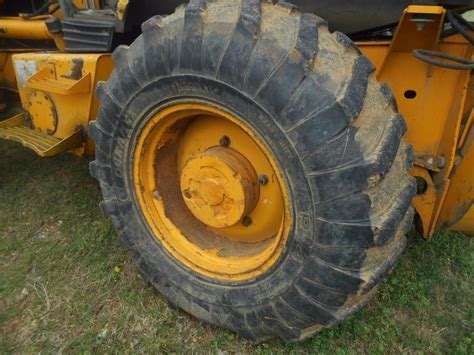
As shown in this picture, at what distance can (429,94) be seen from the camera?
209cm

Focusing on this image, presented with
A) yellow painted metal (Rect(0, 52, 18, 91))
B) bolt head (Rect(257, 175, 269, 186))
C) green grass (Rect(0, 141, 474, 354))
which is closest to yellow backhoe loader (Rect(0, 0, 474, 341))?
bolt head (Rect(257, 175, 269, 186))

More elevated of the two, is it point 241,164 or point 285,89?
point 285,89

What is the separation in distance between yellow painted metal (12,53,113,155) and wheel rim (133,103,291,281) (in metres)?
0.67

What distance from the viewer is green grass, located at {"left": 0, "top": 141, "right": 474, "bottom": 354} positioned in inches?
91.0

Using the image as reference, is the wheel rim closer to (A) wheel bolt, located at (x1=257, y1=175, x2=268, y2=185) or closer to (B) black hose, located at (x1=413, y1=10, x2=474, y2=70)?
(A) wheel bolt, located at (x1=257, y1=175, x2=268, y2=185)

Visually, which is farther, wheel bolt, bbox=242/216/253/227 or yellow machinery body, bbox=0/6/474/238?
wheel bolt, bbox=242/216/253/227

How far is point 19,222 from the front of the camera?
3248 millimetres

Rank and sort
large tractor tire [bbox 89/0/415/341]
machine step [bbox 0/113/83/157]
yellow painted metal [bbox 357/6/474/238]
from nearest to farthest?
large tractor tire [bbox 89/0/415/341]
yellow painted metal [bbox 357/6/474/238]
machine step [bbox 0/113/83/157]

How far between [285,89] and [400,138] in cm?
48

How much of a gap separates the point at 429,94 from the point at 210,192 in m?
1.12

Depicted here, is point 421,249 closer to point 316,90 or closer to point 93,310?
point 316,90

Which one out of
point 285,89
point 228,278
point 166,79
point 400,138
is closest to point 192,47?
point 166,79

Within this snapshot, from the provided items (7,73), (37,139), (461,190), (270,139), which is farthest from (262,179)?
(7,73)

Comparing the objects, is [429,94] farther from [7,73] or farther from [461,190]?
[7,73]
